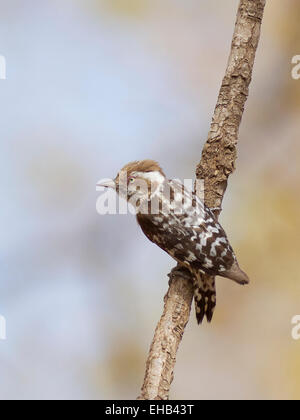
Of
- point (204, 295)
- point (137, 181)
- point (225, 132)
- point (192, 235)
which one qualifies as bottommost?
point (204, 295)

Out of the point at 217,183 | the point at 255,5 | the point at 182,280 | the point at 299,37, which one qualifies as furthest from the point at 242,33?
the point at 299,37

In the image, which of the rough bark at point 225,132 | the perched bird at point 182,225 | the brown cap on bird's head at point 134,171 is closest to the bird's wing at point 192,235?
the perched bird at point 182,225

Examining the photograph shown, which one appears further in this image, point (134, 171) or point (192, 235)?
point (134, 171)

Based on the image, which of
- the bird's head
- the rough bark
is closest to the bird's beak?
the bird's head

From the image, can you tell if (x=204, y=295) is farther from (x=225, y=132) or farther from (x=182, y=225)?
(x=225, y=132)

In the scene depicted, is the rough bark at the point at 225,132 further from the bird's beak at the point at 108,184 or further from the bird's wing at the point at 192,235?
the bird's beak at the point at 108,184

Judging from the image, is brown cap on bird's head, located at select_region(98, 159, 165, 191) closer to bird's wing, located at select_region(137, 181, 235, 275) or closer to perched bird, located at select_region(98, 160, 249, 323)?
perched bird, located at select_region(98, 160, 249, 323)

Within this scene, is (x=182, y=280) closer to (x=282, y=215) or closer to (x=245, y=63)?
(x=245, y=63)

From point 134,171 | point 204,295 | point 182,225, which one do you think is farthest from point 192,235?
point 134,171
